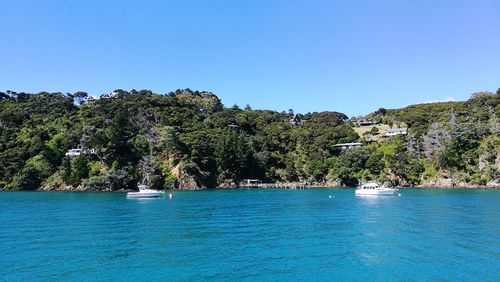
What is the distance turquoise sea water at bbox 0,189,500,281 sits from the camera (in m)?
25.1

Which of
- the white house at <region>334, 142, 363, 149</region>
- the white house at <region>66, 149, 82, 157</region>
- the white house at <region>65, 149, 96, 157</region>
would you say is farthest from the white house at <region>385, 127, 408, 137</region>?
the white house at <region>66, 149, 82, 157</region>

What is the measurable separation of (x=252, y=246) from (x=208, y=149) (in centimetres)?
9530

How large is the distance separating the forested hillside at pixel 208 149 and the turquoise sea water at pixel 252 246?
6175 cm

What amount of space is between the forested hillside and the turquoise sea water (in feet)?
203

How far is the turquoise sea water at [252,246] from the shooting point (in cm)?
2511

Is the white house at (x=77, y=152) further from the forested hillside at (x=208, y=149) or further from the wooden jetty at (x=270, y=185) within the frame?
the wooden jetty at (x=270, y=185)

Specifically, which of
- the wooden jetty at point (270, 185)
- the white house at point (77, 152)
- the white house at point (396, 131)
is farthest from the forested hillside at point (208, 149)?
the wooden jetty at point (270, 185)

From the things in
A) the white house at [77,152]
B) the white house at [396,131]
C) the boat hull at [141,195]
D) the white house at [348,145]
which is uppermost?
the white house at [396,131]

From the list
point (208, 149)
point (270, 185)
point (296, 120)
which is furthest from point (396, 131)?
point (208, 149)

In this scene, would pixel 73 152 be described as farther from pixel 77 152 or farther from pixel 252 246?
pixel 252 246

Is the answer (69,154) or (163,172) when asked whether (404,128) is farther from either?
(69,154)

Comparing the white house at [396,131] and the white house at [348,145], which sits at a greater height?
the white house at [396,131]

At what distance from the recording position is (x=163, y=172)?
117 meters

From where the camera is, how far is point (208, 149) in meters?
127
